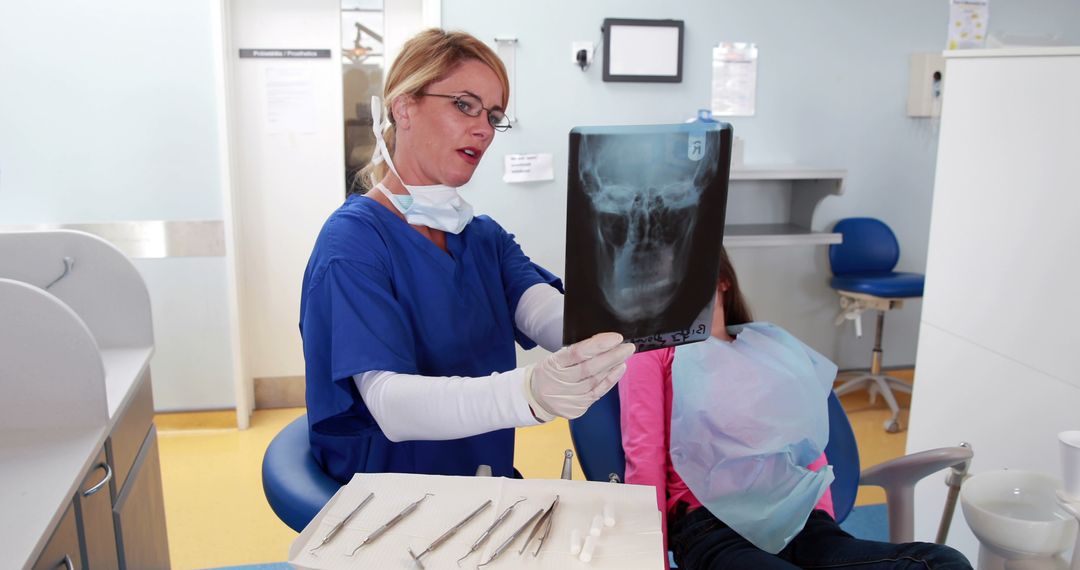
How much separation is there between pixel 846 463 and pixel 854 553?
Answer: 28 cm

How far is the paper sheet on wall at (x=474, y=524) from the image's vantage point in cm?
83

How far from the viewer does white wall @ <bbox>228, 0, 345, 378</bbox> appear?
10.1ft

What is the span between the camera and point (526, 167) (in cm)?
325

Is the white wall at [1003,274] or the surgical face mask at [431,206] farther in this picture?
the white wall at [1003,274]

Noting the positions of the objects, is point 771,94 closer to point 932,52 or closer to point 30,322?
point 932,52

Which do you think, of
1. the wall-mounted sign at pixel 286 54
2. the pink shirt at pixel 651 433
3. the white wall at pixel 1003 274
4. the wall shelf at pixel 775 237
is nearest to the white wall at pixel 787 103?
the wall shelf at pixel 775 237

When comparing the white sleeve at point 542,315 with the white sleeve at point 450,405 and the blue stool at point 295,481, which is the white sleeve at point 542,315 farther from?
the blue stool at point 295,481

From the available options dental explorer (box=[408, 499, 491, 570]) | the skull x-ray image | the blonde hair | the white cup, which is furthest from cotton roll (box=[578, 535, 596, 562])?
the white cup

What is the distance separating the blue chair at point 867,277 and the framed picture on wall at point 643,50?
1.04 metres

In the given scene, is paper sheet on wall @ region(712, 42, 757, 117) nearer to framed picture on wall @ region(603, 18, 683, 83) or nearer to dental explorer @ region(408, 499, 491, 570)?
framed picture on wall @ region(603, 18, 683, 83)

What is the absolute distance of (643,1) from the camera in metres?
3.20

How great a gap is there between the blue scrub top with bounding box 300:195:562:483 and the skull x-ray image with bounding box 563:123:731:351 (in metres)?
0.31

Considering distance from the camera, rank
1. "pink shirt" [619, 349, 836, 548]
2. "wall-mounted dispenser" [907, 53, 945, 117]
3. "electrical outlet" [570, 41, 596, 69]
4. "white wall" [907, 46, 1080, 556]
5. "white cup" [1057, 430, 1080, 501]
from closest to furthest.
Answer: "white cup" [1057, 430, 1080, 501] < "pink shirt" [619, 349, 836, 548] < "white wall" [907, 46, 1080, 556] < "electrical outlet" [570, 41, 596, 69] < "wall-mounted dispenser" [907, 53, 945, 117]

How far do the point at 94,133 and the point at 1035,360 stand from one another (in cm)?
309
